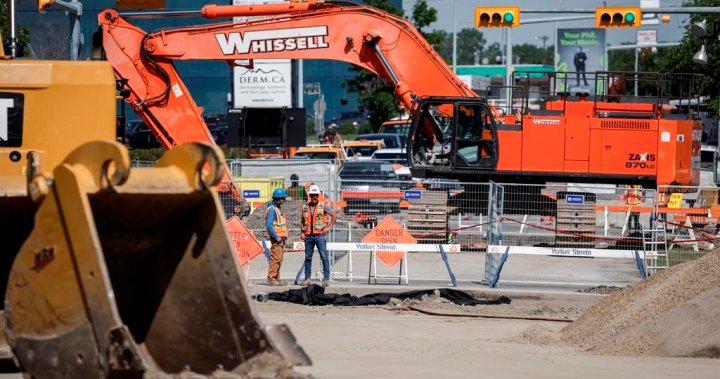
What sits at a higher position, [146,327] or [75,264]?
[75,264]

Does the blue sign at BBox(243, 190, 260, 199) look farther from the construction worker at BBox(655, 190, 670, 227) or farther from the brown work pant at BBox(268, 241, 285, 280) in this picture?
the construction worker at BBox(655, 190, 670, 227)

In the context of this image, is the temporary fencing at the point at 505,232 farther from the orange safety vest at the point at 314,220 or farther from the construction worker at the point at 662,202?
the orange safety vest at the point at 314,220

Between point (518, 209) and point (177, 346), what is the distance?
1364 centimetres

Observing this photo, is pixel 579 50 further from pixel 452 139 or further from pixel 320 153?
pixel 452 139

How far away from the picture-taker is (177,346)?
28.0 ft

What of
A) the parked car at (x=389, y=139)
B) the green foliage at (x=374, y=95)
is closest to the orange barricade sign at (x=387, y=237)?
the parked car at (x=389, y=139)

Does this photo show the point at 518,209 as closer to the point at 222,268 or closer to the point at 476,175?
the point at 476,175

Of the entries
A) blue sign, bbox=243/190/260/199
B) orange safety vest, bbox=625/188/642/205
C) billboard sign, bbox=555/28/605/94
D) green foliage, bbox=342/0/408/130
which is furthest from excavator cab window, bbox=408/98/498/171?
billboard sign, bbox=555/28/605/94

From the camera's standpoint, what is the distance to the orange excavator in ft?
75.6

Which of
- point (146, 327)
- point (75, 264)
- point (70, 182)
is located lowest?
point (146, 327)

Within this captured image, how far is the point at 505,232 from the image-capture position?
20719mm

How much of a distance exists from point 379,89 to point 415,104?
3693cm

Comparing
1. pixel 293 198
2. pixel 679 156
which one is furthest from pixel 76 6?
pixel 679 156

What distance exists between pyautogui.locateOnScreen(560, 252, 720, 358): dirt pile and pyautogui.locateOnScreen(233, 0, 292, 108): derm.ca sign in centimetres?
2630
